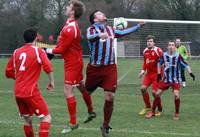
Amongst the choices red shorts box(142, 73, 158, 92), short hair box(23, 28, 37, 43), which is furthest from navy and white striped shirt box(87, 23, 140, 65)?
red shorts box(142, 73, 158, 92)

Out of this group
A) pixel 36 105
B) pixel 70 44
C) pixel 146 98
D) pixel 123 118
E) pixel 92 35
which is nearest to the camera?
pixel 36 105

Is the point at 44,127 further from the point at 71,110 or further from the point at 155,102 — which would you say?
the point at 155,102

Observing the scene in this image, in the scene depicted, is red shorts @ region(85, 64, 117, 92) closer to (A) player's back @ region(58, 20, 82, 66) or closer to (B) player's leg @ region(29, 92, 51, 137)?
(A) player's back @ region(58, 20, 82, 66)

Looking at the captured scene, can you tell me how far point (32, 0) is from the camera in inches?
2820

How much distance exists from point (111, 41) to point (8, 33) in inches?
2303

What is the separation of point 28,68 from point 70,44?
1945 mm

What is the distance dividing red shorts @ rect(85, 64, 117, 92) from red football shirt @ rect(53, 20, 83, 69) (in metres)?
0.35

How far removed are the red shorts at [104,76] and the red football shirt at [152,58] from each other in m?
3.58

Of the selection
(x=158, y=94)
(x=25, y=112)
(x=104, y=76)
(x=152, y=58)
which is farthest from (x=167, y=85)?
(x=25, y=112)

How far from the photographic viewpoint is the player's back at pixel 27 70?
314 inches

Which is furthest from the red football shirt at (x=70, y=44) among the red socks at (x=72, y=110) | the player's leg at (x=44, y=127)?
the player's leg at (x=44, y=127)

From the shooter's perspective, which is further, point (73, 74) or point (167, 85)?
point (167, 85)

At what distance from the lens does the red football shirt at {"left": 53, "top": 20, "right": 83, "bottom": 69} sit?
32.0ft

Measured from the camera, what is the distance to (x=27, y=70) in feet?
26.2
